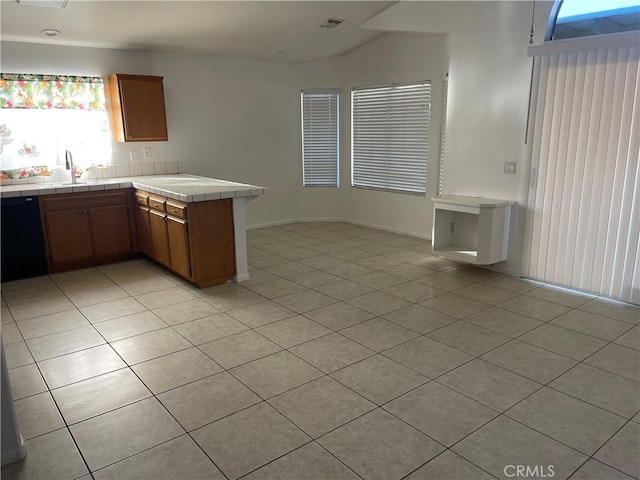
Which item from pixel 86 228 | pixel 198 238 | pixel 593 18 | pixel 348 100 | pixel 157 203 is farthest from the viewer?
pixel 348 100

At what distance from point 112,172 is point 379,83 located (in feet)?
12.0

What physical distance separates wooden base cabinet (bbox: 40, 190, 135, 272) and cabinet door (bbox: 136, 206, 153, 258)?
0.09 m

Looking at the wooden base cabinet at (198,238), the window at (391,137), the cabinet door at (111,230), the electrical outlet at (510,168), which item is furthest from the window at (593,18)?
the cabinet door at (111,230)

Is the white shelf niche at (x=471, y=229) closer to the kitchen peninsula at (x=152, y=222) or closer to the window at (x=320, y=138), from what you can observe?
the kitchen peninsula at (x=152, y=222)

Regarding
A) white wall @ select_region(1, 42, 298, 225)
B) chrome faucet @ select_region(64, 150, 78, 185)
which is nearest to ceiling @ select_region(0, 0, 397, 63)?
white wall @ select_region(1, 42, 298, 225)

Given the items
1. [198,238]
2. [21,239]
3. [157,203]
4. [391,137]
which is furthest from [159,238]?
[391,137]

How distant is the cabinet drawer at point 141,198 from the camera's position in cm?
484

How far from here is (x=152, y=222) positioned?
4801 mm

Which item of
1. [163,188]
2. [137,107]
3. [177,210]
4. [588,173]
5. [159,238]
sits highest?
[137,107]

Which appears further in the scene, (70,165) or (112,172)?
(112,172)

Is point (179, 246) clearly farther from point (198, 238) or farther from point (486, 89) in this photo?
point (486, 89)

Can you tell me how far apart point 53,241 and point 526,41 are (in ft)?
16.3

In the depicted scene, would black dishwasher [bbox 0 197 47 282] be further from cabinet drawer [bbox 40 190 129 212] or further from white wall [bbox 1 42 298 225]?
white wall [bbox 1 42 298 225]

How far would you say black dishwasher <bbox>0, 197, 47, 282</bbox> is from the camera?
14.6ft
